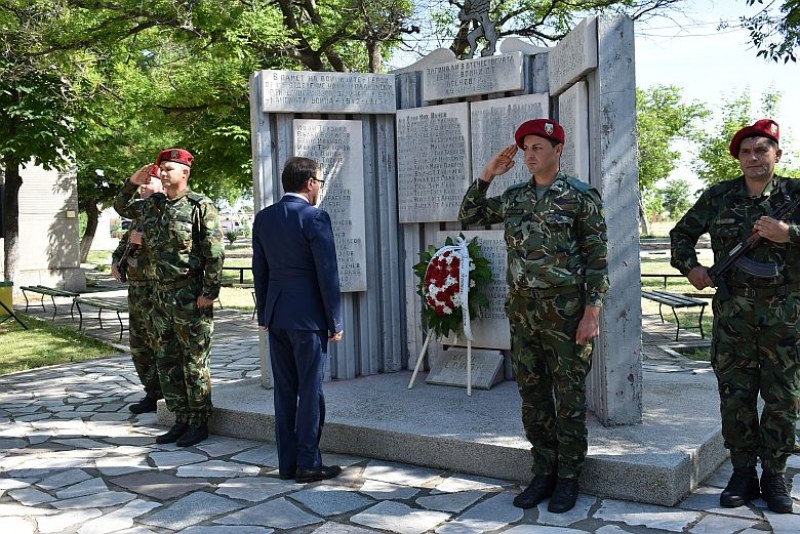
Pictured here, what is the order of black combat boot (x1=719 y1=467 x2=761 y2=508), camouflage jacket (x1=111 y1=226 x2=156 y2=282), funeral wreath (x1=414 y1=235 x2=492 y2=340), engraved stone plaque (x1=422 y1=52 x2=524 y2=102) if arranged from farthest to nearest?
engraved stone plaque (x1=422 y1=52 x2=524 y2=102), funeral wreath (x1=414 y1=235 x2=492 y2=340), camouflage jacket (x1=111 y1=226 x2=156 y2=282), black combat boot (x1=719 y1=467 x2=761 y2=508)

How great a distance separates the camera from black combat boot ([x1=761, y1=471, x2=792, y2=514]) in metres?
4.14

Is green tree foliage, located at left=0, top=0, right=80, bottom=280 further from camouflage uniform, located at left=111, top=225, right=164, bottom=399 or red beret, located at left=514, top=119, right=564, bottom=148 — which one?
red beret, located at left=514, top=119, right=564, bottom=148

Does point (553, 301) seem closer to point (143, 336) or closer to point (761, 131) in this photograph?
point (761, 131)

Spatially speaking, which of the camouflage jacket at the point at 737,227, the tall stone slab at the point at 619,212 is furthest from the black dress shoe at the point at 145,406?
the camouflage jacket at the point at 737,227

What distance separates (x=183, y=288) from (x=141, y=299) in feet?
2.64

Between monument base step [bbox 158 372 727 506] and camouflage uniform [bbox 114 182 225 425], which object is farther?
camouflage uniform [bbox 114 182 225 425]

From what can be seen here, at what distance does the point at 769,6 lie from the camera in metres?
8.91

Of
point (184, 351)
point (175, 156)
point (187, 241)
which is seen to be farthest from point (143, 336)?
point (175, 156)

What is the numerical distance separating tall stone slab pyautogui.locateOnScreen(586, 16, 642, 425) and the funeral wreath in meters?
1.45

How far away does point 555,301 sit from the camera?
4.30 m

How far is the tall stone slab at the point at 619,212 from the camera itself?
5.09m

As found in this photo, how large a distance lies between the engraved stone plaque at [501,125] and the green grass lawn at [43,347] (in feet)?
20.4

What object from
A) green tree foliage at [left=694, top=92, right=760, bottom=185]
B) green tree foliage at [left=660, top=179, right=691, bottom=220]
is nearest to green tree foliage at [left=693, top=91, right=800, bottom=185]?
green tree foliage at [left=694, top=92, right=760, bottom=185]

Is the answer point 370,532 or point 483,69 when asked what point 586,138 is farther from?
point 370,532
